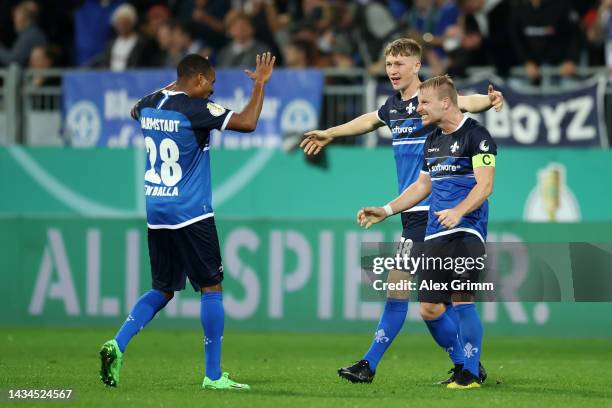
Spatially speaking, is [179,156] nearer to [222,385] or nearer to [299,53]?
[222,385]

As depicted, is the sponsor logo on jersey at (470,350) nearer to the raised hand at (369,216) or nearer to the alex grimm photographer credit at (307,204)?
the alex grimm photographer credit at (307,204)

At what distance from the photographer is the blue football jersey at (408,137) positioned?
31.8ft

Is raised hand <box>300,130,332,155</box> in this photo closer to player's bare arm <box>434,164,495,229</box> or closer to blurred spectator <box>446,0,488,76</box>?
player's bare arm <box>434,164,495,229</box>

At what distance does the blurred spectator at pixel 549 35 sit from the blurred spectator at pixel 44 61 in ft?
20.2

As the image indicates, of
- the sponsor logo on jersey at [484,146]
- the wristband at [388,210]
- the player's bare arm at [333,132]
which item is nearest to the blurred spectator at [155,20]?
the player's bare arm at [333,132]

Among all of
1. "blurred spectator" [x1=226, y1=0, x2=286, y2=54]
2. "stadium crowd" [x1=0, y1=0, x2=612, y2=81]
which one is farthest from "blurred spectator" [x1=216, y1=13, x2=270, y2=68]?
"blurred spectator" [x1=226, y1=0, x2=286, y2=54]

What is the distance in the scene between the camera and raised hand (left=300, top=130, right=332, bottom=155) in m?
9.66

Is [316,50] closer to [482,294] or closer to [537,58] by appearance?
[537,58]

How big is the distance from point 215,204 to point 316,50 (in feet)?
7.86

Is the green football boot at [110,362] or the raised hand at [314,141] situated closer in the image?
the green football boot at [110,362]

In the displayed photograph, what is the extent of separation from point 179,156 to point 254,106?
26.1 inches

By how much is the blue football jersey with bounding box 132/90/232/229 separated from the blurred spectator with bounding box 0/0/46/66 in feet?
30.7

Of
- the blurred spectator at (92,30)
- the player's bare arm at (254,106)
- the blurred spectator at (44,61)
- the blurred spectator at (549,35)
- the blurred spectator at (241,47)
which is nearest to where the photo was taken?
the player's bare arm at (254,106)

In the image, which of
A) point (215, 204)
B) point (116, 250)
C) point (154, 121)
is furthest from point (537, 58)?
point (154, 121)
